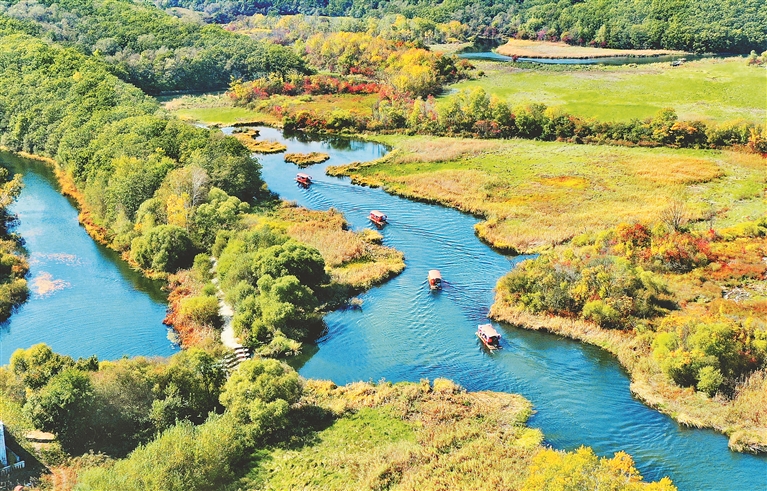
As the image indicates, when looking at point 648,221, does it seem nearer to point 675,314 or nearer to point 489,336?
point 675,314

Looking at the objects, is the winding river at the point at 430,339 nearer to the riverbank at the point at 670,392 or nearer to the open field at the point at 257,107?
the riverbank at the point at 670,392

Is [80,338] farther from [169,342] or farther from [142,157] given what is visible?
[142,157]

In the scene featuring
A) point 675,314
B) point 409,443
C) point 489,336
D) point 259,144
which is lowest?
point 409,443

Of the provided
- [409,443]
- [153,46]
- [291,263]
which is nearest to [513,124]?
[291,263]

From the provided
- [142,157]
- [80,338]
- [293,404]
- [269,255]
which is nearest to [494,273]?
[269,255]

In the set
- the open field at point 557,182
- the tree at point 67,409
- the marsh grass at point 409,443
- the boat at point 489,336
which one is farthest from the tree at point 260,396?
the open field at point 557,182
